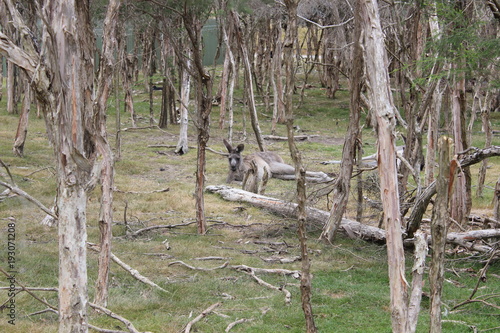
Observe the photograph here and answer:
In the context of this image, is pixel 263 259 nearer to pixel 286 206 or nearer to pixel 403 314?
pixel 286 206

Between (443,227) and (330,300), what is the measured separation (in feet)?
11.6

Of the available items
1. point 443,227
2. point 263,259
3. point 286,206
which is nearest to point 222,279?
point 263,259

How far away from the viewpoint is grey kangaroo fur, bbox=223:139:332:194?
14.8 metres

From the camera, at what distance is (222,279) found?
332 inches

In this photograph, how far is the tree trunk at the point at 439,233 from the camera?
4.55 m

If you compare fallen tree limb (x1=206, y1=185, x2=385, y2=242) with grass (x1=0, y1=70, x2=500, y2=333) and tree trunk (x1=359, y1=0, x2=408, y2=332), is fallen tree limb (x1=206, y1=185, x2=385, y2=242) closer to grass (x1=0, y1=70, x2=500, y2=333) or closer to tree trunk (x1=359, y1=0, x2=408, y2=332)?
grass (x1=0, y1=70, x2=500, y2=333)

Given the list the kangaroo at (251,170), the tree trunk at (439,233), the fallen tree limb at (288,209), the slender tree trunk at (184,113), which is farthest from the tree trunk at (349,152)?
the slender tree trunk at (184,113)

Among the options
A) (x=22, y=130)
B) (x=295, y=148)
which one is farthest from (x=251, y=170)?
(x=295, y=148)

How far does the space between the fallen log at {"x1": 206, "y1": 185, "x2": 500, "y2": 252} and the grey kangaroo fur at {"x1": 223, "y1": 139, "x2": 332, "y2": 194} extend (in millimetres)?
604

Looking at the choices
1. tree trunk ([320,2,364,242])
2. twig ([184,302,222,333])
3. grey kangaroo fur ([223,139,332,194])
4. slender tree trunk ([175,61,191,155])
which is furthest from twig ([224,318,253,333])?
slender tree trunk ([175,61,191,155])

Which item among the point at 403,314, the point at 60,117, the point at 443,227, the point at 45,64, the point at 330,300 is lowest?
the point at 330,300

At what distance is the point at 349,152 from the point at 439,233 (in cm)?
494

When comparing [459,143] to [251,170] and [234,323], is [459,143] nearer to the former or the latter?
[251,170]

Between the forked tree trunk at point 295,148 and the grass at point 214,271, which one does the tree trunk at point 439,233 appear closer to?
the forked tree trunk at point 295,148
